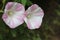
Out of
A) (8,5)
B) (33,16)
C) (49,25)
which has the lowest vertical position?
(49,25)

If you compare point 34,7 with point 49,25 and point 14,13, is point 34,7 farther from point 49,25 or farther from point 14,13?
point 49,25

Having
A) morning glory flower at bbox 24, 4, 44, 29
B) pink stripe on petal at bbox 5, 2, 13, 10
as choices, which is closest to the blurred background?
morning glory flower at bbox 24, 4, 44, 29

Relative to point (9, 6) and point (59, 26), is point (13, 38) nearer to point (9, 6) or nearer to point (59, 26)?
point (9, 6)

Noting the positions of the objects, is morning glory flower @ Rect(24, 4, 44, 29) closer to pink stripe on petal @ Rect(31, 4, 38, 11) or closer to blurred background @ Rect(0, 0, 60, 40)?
pink stripe on petal @ Rect(31, 4, 38, 11)

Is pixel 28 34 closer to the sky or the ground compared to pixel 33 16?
closer to the ground

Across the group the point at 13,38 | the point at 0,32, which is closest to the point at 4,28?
the point at 0,32

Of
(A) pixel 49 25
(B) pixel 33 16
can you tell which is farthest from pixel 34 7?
(A) pixel 49 25
